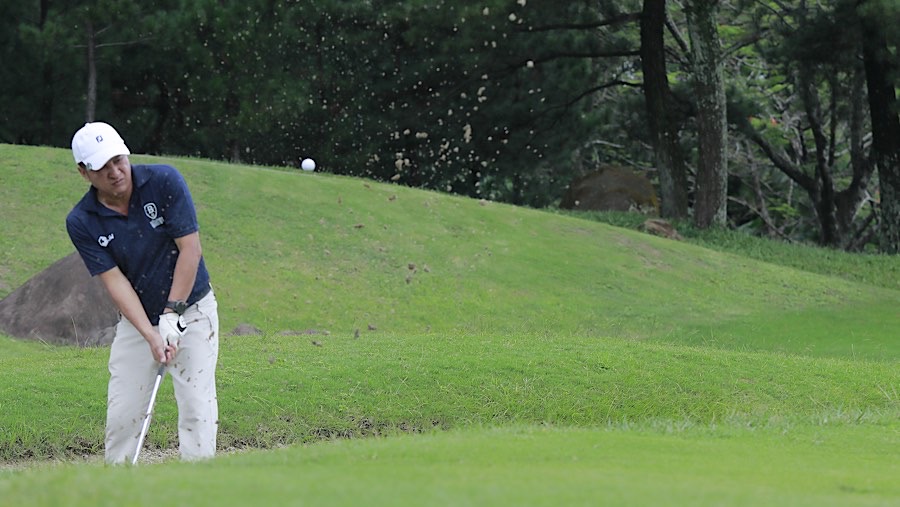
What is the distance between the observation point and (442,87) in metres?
26.2

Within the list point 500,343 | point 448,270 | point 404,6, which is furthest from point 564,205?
point 500,343

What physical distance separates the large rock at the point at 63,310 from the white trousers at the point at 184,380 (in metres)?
6.24

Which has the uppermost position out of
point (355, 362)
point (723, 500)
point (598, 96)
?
point (598, 96)

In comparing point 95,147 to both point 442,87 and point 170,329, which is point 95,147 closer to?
point 170,329

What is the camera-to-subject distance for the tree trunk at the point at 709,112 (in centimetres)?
2256

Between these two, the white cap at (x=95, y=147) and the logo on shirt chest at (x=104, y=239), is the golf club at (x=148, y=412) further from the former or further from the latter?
the white cap at (x=95, y=147)

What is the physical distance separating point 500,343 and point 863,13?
11.7m

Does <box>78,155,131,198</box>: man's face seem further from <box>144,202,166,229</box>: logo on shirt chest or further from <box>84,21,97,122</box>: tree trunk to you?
<box>84,21,97,122</box>: tree trunk

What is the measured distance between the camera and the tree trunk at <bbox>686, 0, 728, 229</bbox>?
22.6 metres

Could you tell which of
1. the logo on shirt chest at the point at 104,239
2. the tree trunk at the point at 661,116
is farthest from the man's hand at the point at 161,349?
the tree trunk at the point at 661,116

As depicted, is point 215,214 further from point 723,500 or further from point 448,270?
point 723,500

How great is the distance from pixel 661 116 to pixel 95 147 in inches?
772

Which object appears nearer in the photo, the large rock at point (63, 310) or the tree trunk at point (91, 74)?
the large rock at point (63, 310)

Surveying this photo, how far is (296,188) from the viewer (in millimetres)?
18531
